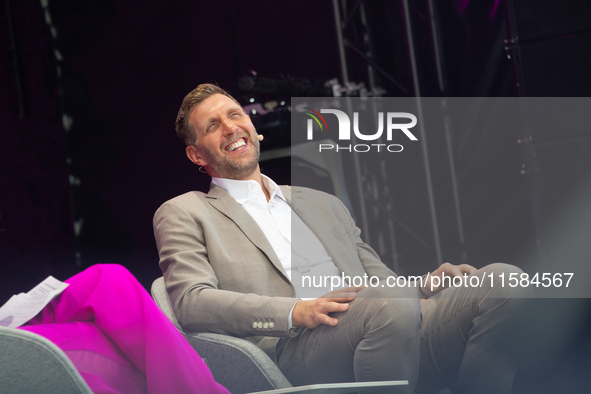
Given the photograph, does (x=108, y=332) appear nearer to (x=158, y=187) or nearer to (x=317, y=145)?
(x=317, y=145)

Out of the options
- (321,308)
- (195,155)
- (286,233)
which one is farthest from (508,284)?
(195,155)

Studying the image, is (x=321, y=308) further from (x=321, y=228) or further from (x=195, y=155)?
(x=195, y=155)

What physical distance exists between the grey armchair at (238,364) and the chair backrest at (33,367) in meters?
0.51

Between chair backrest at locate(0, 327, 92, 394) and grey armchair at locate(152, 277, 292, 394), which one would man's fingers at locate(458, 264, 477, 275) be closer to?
grey armchair at locate(152, 277, 292, 394)

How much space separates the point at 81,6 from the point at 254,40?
4.53 feet

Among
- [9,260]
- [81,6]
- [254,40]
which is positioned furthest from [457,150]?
[9,260]

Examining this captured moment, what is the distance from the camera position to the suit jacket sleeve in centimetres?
155

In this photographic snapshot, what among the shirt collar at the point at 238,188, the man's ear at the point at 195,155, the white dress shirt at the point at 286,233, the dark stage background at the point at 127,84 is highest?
the dark stage background at the point at 127,84

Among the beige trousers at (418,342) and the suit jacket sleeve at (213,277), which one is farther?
the suit jacket sleeve at (213,277)

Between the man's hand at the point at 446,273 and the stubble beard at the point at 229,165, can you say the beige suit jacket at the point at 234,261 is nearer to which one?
the stubble beard at the point at 229,165

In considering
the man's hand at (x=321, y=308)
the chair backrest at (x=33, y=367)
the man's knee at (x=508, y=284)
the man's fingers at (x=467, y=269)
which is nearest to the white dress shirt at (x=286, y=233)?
the man's hand at (x=321, y=308)

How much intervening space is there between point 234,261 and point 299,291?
0.79 ft

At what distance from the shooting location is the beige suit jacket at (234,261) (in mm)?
1568

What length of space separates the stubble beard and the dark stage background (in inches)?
61.0
